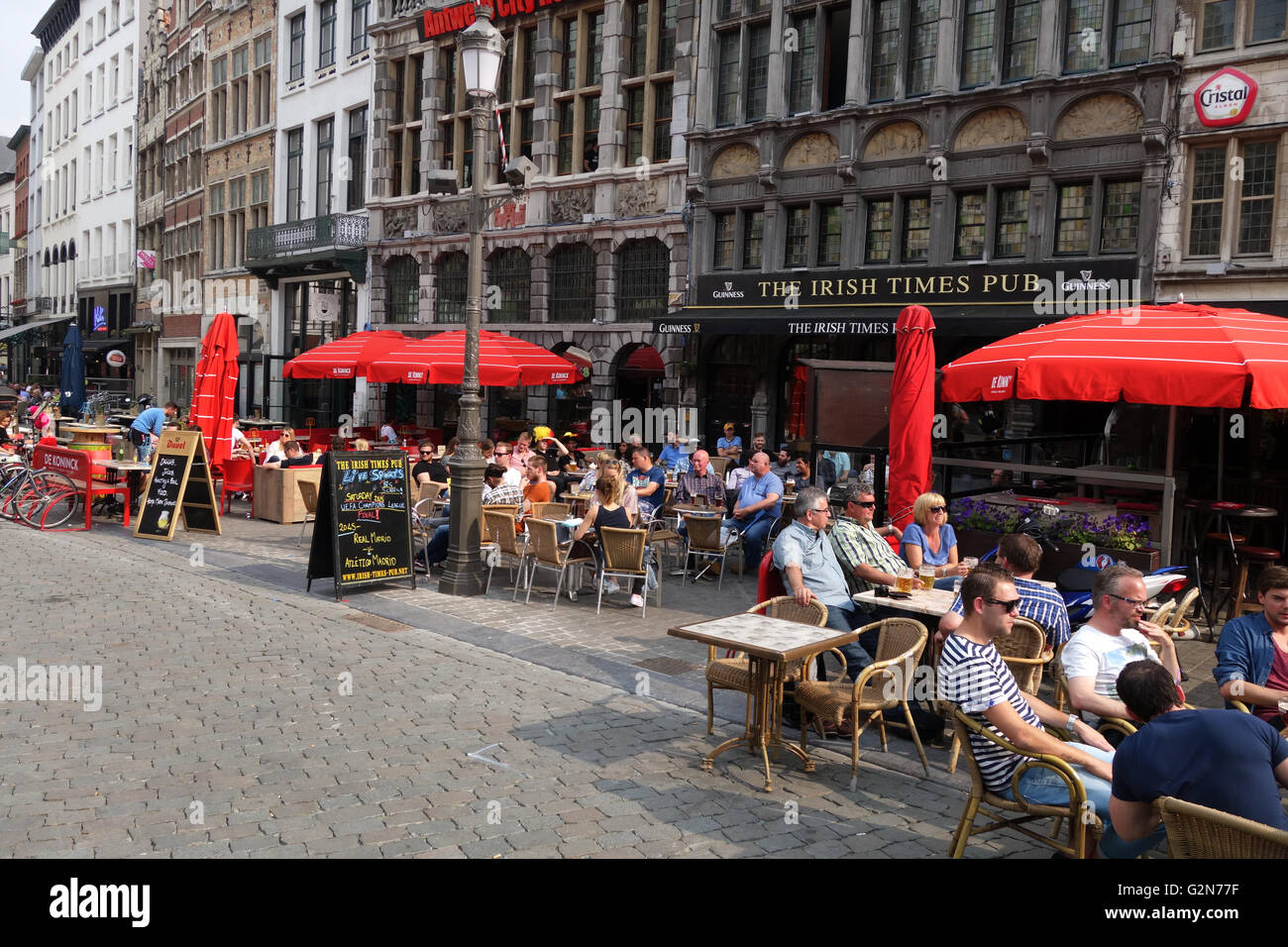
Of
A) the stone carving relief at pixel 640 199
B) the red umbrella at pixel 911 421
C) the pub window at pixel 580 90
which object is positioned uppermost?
the pub window at pixel 580 90

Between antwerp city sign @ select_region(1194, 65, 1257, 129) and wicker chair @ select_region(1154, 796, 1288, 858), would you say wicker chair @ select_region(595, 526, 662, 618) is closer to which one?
wicker chair @ select_region(1154, 796, 1288, 858)

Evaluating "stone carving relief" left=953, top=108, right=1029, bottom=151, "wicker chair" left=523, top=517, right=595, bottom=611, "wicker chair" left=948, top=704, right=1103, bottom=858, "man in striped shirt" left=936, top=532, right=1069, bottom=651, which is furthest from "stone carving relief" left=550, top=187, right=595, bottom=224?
"wicker chair" left=948, top=704, right=1103, bottom=858

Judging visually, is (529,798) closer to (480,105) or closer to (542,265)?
(480,105)

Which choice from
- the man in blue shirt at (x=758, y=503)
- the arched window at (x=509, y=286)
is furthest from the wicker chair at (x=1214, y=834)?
the arched window at (x=509, y=286)

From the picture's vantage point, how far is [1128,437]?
43.8 feet

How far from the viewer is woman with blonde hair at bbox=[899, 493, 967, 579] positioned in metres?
8.41

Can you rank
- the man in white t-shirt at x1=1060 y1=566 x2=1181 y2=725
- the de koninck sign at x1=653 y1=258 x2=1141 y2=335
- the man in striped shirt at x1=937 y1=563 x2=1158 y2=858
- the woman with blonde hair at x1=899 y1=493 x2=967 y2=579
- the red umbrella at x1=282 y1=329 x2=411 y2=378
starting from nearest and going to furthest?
the man in striped shirt at x1=937 y1=563 x2=1158 y2=858, the man in white t-shirt at x1=1060 y1=566 x2=1181 y2=725, the woman with blonde hair at x1=899 y1=493 x2=967 y2=579, the de koninck sign at x1=653 y1=258 x2=1141 y2=335, the red umbrella at x1=282 y1=329 x2=411 y2=378

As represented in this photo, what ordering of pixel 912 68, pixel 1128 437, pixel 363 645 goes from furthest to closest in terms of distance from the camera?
pixel 912 68
pixel 1128 437
pixel 363 645

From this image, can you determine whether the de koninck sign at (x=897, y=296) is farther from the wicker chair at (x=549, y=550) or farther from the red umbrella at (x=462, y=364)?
the wicker chair at (x=549, y=550)

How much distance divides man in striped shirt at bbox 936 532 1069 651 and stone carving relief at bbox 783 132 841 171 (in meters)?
14.1

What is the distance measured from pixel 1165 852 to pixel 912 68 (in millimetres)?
16878

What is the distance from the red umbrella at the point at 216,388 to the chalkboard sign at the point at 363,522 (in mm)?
6439

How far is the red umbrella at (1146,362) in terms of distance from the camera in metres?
8.73
